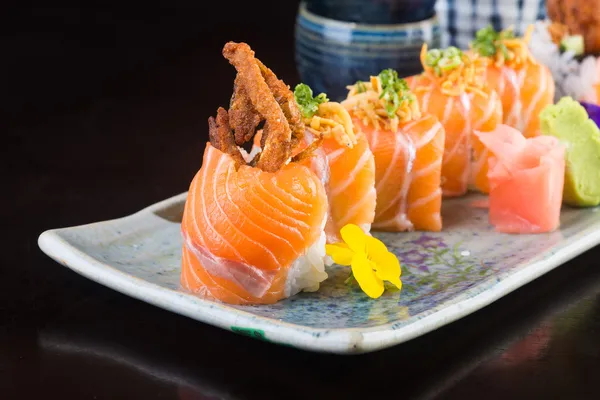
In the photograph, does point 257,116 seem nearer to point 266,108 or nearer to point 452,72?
point 266,108

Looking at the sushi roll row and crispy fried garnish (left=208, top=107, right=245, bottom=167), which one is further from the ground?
crispy fried garnish (left=208, top=107, right=245, bottom=167)

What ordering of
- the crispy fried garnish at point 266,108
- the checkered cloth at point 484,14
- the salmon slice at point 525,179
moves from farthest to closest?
the checkered cloth at point 484,14, the salmon slice at point 525,179, the crispy fried garnish at point 266,108

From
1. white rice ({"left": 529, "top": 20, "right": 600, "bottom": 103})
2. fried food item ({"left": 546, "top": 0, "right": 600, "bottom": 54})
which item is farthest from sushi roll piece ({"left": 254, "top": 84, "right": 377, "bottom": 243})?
fried food item ({"left": 546, "top": 0, "right": 600, "bottom": 54})

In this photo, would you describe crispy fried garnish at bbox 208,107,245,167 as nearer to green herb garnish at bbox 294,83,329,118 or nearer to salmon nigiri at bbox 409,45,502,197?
green herb garnish at bbox 294,83,329,118

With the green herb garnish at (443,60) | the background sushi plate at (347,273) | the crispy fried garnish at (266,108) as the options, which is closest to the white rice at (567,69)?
the green herb garnish at (443,60)

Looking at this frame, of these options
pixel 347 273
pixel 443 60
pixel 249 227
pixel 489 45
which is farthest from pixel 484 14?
pixel 249 227

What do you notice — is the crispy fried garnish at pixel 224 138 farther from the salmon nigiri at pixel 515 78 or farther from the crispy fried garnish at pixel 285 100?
the salmon nigiri at pixel 515 78

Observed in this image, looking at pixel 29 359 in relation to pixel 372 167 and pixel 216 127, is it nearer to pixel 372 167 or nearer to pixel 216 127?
pixel 216 127
